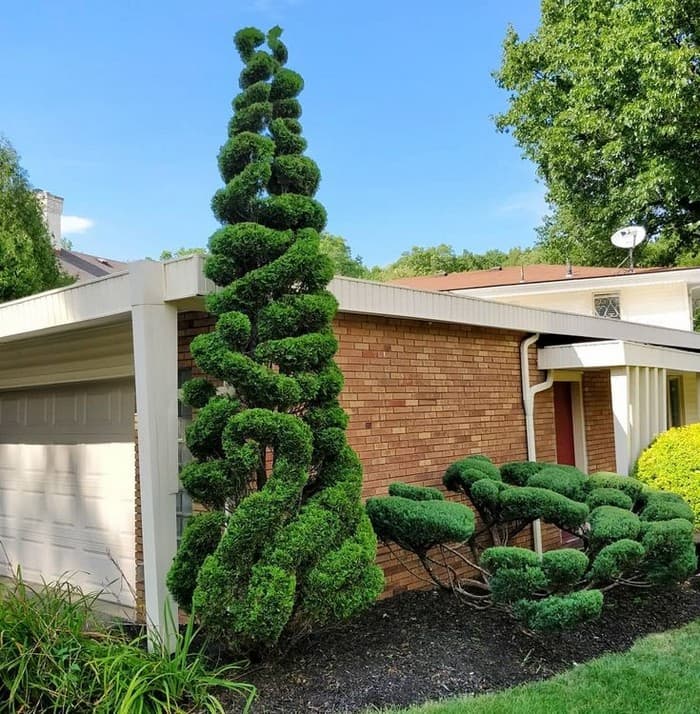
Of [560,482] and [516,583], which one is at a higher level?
[560,482]

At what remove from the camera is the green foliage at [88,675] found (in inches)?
138

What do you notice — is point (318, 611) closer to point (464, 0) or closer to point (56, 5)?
Result: point (56, 5)

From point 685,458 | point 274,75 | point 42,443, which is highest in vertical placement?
point 274,75

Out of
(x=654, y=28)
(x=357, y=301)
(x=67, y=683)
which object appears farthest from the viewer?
(x=654, y=28)

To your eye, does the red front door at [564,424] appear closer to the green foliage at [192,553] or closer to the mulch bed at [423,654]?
the mulch bed at [423,654]

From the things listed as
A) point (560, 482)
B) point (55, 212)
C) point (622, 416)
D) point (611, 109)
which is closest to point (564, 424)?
point (622, 416)

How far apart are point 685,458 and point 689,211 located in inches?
621

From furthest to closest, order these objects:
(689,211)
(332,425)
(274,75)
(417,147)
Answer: (417,147) < (689,211) < (274,75) < (332,425)

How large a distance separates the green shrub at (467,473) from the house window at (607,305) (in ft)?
35.5

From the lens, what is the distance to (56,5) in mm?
9688

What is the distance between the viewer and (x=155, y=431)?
4480 millimetres

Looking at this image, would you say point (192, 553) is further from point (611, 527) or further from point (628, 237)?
point (628, 237)

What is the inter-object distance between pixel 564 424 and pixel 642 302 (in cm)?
758

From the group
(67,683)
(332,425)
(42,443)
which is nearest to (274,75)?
(332,425)
